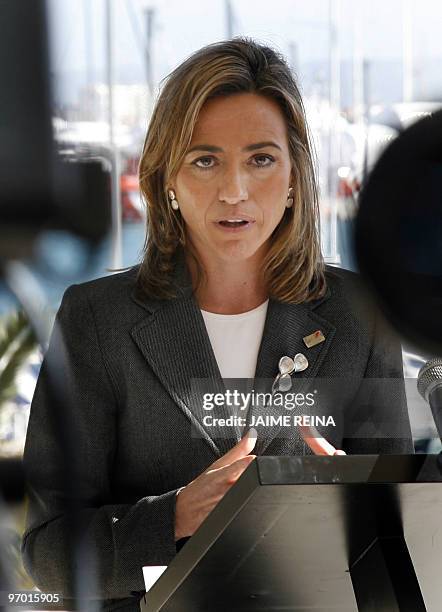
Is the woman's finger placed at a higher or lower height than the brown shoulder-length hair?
lower

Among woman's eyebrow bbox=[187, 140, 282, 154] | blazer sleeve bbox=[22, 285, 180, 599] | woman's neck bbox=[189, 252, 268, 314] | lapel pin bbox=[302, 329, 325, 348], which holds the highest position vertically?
woman's eyebrow bbox=[187, 140, 282, 154]

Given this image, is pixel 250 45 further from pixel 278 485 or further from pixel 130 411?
pixel 278 485

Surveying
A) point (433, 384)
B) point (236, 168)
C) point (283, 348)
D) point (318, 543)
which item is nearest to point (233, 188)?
point (236, 168)

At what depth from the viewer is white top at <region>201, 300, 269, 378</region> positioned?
217 cm

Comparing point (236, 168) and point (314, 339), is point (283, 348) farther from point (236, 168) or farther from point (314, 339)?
point (236, 168)

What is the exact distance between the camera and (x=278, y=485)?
0.97m

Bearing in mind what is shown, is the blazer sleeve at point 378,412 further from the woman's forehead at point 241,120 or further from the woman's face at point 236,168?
the woman's forehead at point 241,120

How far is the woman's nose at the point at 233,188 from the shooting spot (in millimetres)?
2070

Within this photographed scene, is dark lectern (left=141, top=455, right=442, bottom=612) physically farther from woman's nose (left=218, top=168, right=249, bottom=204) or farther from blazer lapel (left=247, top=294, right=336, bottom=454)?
woman's nose (left=218, top=168, right=249, bottom=204)

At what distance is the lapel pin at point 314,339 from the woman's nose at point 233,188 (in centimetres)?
33

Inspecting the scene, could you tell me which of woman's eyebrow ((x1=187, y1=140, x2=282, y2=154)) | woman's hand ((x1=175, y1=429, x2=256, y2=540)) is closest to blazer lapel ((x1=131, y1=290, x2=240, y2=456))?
woman's hand ((x1=175, y1=429, x2=256, y2=540))

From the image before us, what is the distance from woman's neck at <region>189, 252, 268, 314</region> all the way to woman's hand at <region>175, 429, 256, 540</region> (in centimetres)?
28

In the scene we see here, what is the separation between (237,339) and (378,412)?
1.08ft

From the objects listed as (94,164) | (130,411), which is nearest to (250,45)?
(94,164)
